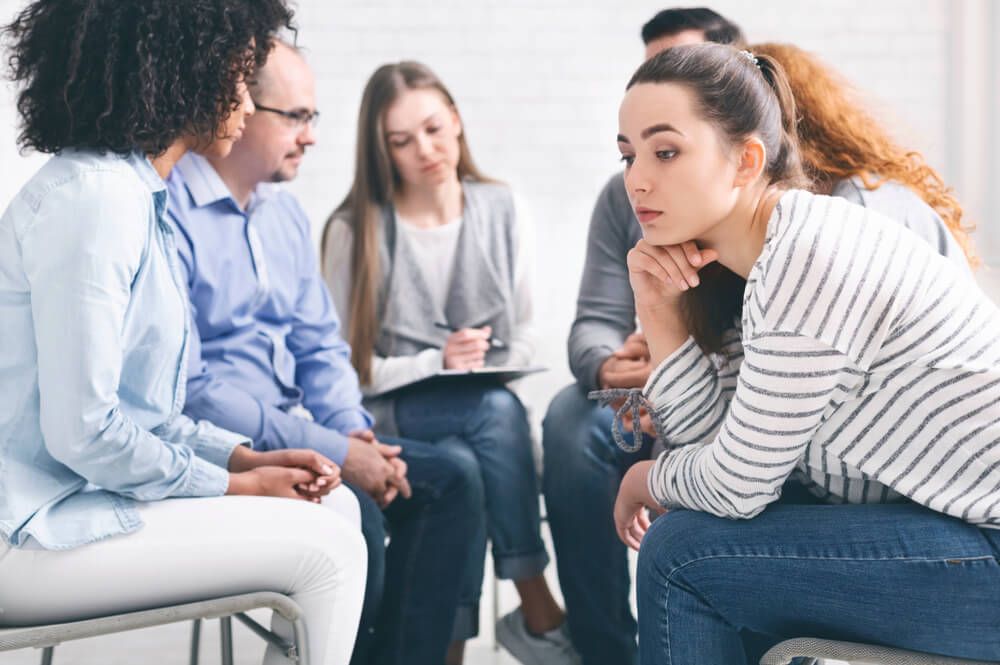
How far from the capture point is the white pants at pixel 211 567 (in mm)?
1107

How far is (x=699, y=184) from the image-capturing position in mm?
1104

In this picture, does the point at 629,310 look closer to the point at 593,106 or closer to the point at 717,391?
the point at 717,391

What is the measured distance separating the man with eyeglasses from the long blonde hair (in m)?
0.23

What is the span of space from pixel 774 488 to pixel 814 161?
633 millimetres

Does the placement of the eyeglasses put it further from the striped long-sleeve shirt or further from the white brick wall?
the white brick wall

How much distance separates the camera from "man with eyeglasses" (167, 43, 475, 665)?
1.64 meters

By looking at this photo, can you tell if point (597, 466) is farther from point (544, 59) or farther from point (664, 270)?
point (544, 59)

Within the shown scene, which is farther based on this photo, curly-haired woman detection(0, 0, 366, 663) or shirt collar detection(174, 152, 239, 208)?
shirt collar detection(174, 152, 239, 208)

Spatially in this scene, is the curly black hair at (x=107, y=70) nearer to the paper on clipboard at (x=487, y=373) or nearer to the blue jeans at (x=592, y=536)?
the paper on clipboard at (x=487, y=373)

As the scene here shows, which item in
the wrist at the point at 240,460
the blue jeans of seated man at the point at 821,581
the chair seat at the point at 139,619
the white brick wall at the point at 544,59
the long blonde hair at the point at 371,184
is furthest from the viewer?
the white brick wall at the point at 544,59

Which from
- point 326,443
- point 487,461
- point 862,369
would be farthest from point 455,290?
point 862,369

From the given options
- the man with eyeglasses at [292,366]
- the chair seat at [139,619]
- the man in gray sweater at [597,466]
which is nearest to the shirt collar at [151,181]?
the man with eyeglasses at [292,366]

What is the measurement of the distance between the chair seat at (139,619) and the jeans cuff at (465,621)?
0.75 metres

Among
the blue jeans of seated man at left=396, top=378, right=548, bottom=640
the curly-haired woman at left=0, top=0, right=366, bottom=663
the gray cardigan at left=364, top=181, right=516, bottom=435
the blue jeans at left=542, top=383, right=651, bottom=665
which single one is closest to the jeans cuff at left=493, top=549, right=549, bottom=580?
the blue jeans of seated man at left=396, top=378, right=548, bottom=640
